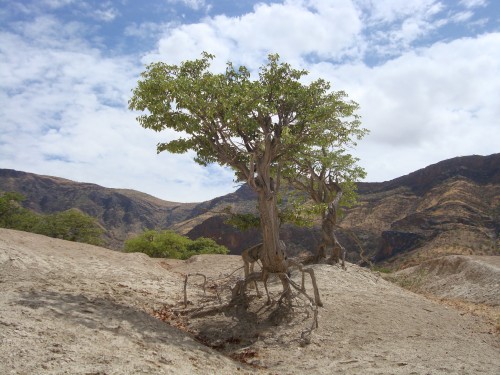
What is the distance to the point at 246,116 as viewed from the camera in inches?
444

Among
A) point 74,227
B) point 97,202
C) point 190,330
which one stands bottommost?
point 190,330

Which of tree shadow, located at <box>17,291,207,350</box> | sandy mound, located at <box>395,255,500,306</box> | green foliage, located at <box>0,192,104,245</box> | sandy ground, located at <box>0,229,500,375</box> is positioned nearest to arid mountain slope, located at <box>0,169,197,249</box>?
green foliage, located at <box>0,192,104,245</box>

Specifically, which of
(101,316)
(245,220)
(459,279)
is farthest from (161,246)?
(101,316)

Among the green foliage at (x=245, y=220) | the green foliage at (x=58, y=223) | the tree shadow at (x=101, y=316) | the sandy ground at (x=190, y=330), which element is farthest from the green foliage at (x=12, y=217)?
the tree shadow at (x=101, y=316)

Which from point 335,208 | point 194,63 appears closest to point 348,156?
point 335,208

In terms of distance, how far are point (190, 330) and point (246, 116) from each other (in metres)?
5.65

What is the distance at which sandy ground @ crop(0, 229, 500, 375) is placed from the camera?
6.43 meters

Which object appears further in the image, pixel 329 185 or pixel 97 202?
pixel 97 202

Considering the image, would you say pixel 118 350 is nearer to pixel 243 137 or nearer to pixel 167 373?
A: pixel 167 373

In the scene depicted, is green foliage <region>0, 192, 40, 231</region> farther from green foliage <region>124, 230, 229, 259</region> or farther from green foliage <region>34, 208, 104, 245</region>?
→ green foliage <region>124, 230, 229, 259</region>

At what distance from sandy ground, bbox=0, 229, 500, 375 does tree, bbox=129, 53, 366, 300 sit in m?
2.10

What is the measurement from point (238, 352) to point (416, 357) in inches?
142

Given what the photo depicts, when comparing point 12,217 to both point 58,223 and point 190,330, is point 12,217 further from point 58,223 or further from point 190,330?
point 190,330

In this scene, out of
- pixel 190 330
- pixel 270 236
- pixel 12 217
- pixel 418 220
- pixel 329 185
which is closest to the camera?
pixel 190 330
